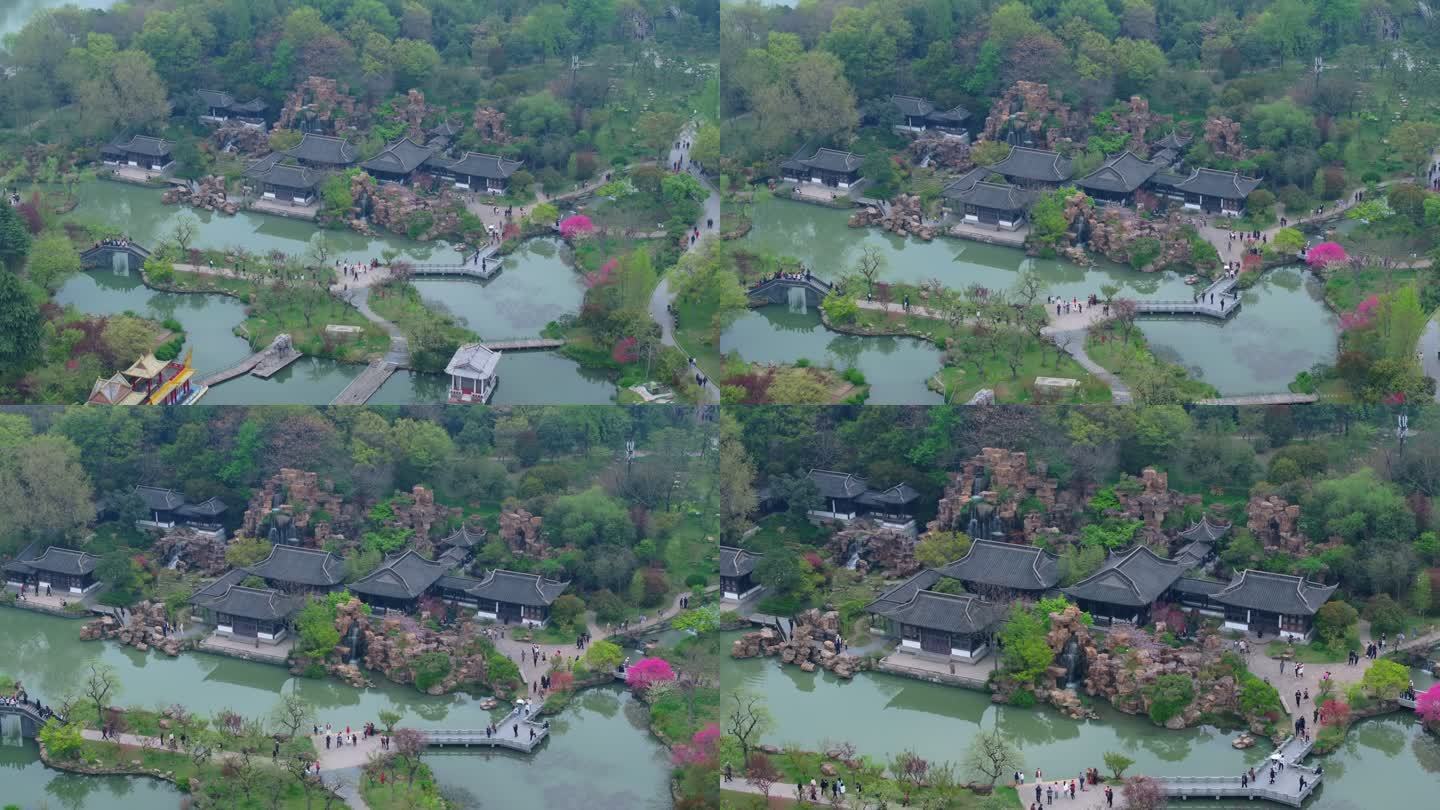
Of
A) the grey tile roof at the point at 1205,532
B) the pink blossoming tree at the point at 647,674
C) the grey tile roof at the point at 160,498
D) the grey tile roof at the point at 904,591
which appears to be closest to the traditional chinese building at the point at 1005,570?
the grey tile roof at the point at 904,591

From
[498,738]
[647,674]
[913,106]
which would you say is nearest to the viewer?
[498,738]

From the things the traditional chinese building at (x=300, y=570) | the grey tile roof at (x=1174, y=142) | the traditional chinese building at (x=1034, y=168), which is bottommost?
the traditional chinese building at (x=300, y=570)

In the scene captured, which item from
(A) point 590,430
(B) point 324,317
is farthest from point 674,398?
(B) point 324,317

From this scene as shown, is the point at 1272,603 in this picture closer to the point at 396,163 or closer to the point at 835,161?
the point at 835,161

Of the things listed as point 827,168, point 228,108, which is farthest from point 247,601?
point 827,168

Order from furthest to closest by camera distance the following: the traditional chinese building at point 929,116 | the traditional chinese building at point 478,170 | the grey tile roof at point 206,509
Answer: the traditional chinese building at point 929,116
the traditional chinese building at point 478,170
the grey tile roof at point 206,509

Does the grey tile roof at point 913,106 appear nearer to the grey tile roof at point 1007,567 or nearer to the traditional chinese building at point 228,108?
the traditional chinese building at point 228,108

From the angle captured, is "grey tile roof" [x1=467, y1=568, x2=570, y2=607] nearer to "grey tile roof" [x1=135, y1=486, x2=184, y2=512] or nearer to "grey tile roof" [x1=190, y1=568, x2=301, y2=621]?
"grey tile roof" [x1=190, y1=568, x2=301, y2=621]
